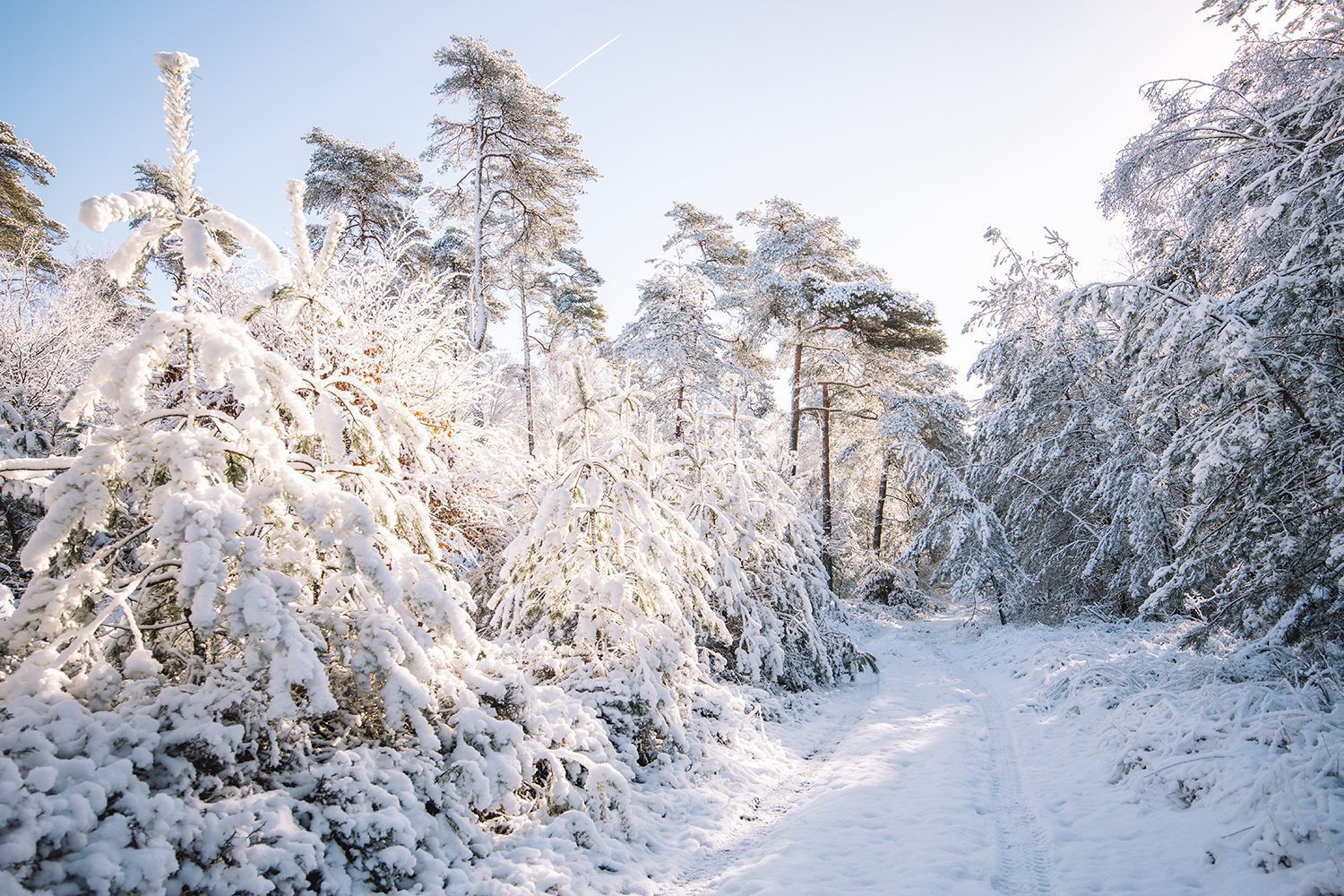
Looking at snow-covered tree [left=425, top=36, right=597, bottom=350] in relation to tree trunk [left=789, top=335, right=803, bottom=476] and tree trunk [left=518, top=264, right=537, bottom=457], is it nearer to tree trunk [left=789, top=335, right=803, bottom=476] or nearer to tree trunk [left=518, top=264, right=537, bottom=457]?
tree trunk [left=518, top=264, right=537, bottom=457]

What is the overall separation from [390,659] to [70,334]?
44.4ft

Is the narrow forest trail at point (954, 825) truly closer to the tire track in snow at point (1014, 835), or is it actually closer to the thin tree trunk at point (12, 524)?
the tire track in snow at point (1014, 835)

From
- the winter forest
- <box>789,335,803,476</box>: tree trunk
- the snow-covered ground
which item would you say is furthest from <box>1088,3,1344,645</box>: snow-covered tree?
<box>789,335,803,476</box>: tree trunk

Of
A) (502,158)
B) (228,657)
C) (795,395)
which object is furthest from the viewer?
(795,395)

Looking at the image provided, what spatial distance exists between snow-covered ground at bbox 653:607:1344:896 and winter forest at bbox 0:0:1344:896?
40 mm

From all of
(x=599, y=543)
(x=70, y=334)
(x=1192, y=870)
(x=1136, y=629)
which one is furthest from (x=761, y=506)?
(x=70, y=334)

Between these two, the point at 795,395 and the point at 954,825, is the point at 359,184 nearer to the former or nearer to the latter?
the point at 795,395

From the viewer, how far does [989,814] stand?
189 inches

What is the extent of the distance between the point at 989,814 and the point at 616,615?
11.6 ft

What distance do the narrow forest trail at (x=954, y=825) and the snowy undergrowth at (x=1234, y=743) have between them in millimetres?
196

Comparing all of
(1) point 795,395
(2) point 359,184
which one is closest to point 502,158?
(2) point 359,184

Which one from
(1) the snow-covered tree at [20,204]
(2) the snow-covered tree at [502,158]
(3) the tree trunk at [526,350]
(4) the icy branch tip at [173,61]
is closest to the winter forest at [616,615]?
(4) the icy branch tip at [173,61]

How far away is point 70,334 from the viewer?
440 inches

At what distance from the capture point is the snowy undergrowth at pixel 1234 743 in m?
3.44
